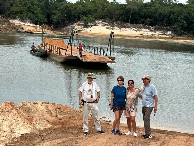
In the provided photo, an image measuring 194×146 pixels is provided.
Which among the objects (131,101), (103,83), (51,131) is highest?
(131,101)

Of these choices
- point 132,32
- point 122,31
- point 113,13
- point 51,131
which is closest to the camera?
point 51,131

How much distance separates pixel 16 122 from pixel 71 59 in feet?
68.5

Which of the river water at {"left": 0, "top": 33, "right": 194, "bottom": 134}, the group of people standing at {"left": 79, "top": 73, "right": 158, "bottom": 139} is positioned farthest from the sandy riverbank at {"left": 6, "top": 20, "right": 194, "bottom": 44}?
the group of people standing at {"left": 79, "top": 73, "right": 158, "bottom": 139}

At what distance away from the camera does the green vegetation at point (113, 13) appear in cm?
8950

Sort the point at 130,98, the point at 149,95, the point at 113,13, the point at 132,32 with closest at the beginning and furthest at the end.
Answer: the point at 149,95, the point at 130,98, the point at 132,32, the point at 113,13

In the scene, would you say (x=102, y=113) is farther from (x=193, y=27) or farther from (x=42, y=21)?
(x=42, y=21)

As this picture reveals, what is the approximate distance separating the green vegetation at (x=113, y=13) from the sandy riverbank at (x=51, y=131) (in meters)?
78.8

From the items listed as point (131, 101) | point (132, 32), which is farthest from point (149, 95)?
point (132, 32)

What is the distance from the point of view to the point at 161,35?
280 feet

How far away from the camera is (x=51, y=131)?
9.98m

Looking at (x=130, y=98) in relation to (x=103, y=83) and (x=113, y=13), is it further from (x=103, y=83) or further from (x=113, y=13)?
(x=113, y=13)

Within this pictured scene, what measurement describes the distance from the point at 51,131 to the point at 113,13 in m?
92.0

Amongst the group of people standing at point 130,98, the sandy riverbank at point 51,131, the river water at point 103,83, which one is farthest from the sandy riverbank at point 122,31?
the group of people standing at point 130,98

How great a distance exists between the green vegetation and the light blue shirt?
80070 millimetres
